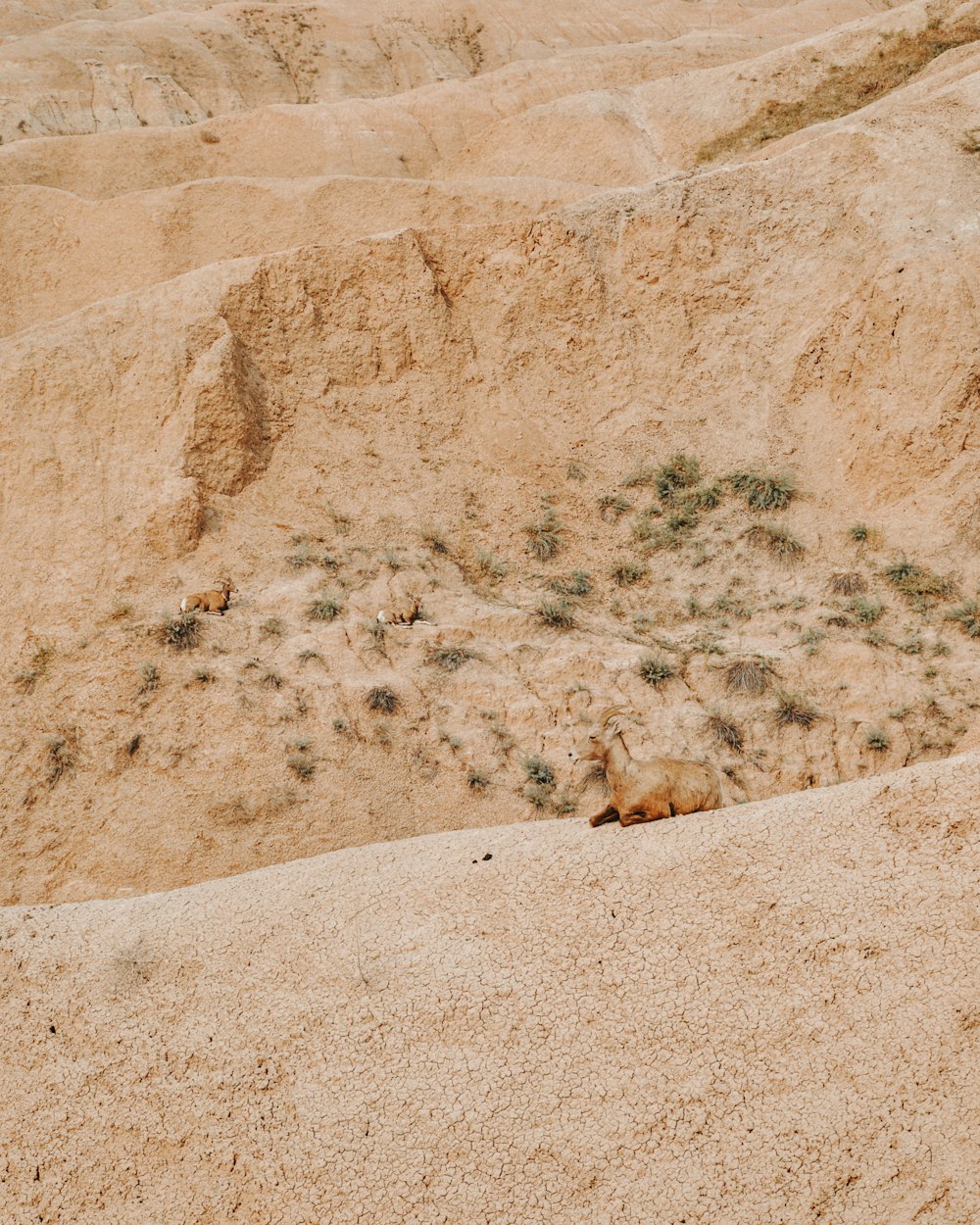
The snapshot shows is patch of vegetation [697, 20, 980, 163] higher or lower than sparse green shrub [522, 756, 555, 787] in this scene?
higher

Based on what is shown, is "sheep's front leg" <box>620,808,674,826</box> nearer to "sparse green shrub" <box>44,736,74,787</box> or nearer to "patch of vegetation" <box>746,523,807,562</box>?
"sparse green shrub" <box>44,736,74,787</box>

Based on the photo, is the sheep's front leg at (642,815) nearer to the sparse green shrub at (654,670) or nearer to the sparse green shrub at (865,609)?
the sparse green shrub at (654,670)

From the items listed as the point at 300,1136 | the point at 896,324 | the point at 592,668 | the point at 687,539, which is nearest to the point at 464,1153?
the point at 300,1136

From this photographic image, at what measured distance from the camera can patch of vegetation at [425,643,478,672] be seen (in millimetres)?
12055

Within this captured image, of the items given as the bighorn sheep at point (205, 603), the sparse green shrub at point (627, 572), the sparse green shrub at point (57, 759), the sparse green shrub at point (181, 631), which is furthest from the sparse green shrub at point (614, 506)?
the sparse green shrub at point (57, 759)

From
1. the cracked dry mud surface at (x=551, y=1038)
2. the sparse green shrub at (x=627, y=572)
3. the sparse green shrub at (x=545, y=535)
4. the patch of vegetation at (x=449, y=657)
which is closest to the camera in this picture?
the cracked dry mud surface at (x=551, y=1038)

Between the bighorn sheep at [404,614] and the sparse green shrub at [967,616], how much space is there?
6.19m

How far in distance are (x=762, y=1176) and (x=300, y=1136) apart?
246 centimetres

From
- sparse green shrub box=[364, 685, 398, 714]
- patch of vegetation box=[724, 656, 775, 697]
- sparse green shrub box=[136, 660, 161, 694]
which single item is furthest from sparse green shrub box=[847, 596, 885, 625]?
sparse green shrub box=[136, 660, 161, 694]

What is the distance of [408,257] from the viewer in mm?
15430

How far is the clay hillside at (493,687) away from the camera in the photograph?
584 centimetres

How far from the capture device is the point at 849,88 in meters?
24.9

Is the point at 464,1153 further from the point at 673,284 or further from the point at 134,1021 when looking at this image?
the point at 673,284

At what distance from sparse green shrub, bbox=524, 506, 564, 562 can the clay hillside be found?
0.24ft
